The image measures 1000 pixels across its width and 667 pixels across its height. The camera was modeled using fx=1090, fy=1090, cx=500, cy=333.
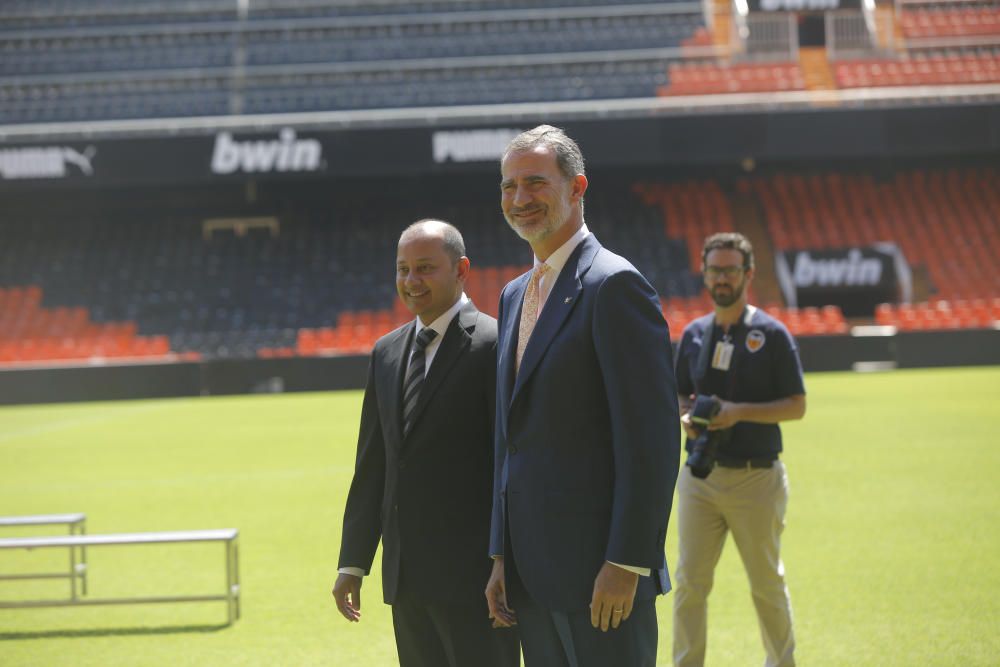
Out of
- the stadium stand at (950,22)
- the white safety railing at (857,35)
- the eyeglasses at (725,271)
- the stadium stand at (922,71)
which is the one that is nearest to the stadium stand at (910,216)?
the stadium stand at (922,71)

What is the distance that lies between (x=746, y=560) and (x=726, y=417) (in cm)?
63

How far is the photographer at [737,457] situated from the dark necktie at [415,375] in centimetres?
148

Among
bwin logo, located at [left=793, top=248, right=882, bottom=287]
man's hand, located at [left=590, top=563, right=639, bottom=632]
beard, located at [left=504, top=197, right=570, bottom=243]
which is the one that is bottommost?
man's hand, located at [left=590, top=563, right=639, bottom=632]

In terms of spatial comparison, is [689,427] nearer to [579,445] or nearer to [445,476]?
[445,476]

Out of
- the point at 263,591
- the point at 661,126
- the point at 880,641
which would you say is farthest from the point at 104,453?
the point at 661,126

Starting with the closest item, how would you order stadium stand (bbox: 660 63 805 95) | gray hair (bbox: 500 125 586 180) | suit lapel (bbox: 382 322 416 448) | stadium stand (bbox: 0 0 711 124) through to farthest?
gray hair (bbox: 500 125 586 180) < suit lapel (bbox: 382 322 416 448) < stadium stand (bbox: 0 0 711 124) < stadium stand (bbox: 660 63 805 95)

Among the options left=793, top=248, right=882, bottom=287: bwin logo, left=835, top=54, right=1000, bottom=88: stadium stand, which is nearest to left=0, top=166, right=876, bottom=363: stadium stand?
left=793, top=248, right=882, bottom=287: bwin logo

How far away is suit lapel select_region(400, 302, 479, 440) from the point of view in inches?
135

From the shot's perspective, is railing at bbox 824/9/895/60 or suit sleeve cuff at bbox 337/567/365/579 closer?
suit sleeve cuff at bbox 337/567/365/579

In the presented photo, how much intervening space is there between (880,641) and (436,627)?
295 cm

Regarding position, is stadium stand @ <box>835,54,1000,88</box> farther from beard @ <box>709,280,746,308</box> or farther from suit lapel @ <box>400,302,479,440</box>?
suit lapel @ <box>400,302,479,440</box>

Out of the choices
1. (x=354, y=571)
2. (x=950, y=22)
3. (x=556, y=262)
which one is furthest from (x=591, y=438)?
(x=950, y=22)

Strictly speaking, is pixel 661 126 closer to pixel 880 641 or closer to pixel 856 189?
pixel 856 189

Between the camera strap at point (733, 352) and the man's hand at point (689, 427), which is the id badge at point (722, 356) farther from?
the man's hand at point (689, 427)
